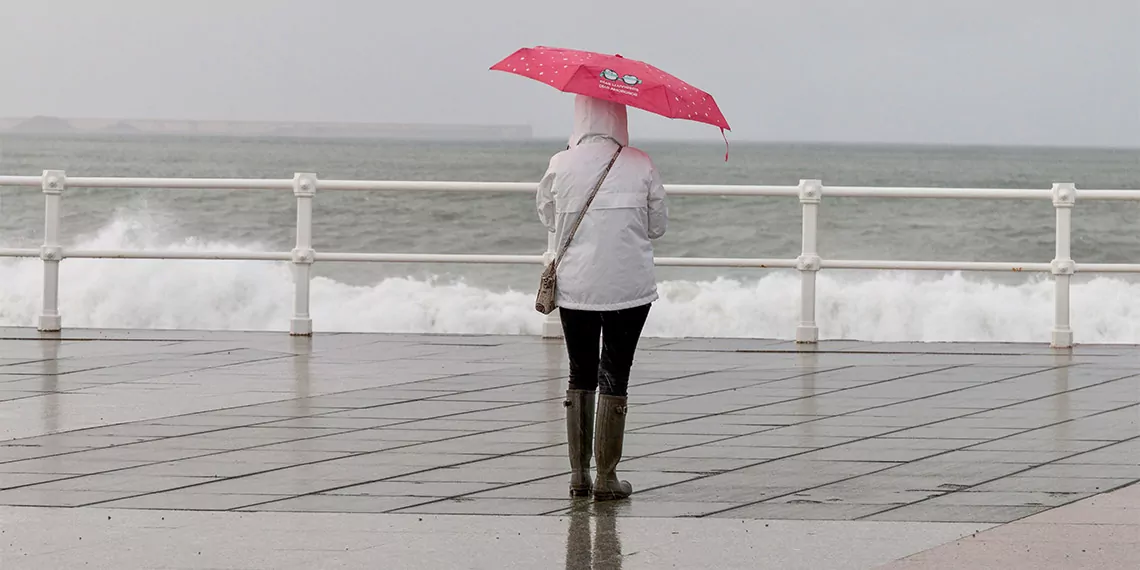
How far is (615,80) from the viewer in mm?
6402

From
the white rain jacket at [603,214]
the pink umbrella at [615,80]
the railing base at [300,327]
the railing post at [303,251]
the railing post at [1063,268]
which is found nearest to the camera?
the pink umbrella at [615,80]

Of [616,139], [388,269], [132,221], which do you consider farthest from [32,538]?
[132,221]

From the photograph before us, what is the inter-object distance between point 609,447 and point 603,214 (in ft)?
3.06

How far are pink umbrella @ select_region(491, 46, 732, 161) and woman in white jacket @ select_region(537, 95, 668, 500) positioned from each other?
177 mm

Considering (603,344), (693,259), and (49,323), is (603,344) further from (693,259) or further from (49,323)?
(49,323)

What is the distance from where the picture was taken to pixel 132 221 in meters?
53.2

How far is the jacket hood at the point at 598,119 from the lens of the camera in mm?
6562

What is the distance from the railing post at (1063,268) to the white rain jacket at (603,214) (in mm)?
6672

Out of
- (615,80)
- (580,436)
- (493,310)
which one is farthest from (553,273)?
(493,310)

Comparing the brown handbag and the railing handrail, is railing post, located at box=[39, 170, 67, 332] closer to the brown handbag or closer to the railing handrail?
the railing handrail

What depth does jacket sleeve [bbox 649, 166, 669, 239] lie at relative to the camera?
6598 millimetres

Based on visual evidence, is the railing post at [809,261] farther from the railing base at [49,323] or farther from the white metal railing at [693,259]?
the railing base at [49,323]

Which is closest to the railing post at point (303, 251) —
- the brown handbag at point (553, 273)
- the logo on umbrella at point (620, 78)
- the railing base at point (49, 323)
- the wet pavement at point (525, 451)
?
the wet pavement at point (525, 451)

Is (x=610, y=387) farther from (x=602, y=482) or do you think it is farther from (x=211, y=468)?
(x=211, y=468)
